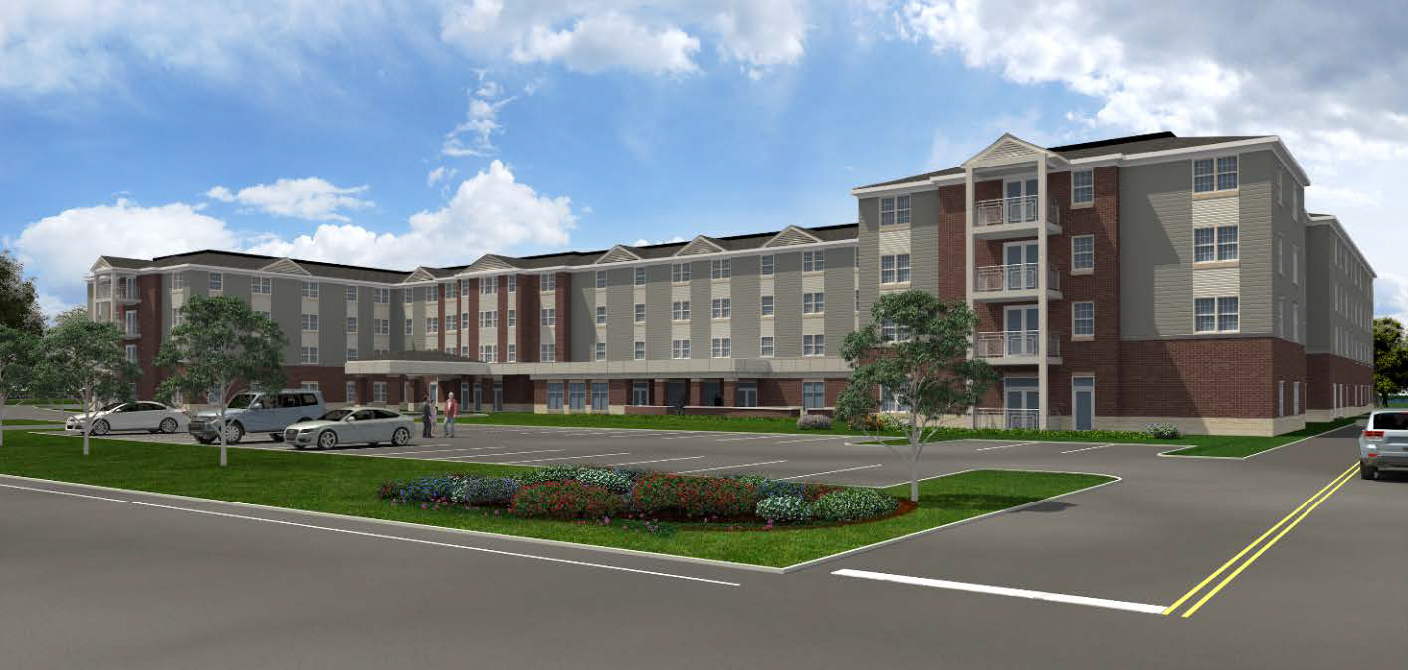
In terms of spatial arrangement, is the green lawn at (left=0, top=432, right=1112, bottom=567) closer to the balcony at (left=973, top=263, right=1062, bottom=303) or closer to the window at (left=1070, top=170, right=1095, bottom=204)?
the balcony at (left=973, top=263, right=1062, bottom=303)

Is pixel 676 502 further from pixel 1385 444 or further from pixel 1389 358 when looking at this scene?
pixel 1389 358

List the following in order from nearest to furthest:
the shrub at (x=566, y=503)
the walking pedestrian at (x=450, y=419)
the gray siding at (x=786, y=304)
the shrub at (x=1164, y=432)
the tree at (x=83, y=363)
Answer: the shrub at (x=566, y=503) < the tree at (x=83, y=363) < the shrub at (x=1164, y=432) < the walking pedestrian at (x=450, y=419) < the gray siding at (x=786, y=304)

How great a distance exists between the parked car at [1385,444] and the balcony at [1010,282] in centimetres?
2201

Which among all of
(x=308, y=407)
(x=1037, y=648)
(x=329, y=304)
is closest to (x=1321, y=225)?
(x=308, y=407)

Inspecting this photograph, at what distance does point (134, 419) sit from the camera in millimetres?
45656

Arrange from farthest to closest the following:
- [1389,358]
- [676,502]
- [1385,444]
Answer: [1389,358]
[1385,444]
[676,502]

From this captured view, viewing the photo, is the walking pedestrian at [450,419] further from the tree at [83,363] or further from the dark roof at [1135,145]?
the dark roof at [1135,145]

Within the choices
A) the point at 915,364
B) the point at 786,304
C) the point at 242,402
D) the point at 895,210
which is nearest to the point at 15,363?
the point at 242,402

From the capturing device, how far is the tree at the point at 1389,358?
103 m

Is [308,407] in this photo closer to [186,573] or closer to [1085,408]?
[186,573]

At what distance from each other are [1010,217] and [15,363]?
43.5 m

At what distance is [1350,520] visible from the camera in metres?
15.8

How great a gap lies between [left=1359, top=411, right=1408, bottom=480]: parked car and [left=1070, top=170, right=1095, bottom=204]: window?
963 inches

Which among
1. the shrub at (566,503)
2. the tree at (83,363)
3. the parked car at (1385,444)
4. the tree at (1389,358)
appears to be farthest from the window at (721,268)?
the tree at (1389,358)
